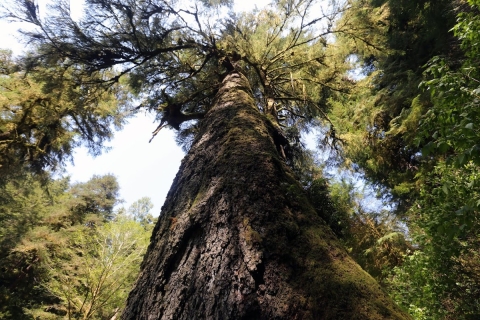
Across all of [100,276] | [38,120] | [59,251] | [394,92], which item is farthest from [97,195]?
[394,92]

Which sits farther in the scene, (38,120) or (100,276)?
(38,120)

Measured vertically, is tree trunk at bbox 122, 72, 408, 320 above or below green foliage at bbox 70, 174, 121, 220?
below

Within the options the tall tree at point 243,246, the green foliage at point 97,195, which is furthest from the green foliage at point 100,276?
the green foliage at point 97,195

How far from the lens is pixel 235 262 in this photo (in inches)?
67.1

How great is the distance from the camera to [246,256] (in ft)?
5.54

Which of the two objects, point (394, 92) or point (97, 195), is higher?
point (394, 92)

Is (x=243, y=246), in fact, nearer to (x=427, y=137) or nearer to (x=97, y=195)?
(x=427, y=137)

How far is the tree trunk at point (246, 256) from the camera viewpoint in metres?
1.42

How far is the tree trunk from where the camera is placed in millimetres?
1418

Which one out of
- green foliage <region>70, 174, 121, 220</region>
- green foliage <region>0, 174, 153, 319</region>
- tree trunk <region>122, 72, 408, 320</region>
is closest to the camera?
tree trunk <region>122, 72, 408, 320</region>

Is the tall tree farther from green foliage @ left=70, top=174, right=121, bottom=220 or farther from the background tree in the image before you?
green foliage @ left=70, top=174, right=121, bottom=220

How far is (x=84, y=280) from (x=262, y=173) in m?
8.82

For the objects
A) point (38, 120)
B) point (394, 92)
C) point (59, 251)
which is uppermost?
point (394, 92)

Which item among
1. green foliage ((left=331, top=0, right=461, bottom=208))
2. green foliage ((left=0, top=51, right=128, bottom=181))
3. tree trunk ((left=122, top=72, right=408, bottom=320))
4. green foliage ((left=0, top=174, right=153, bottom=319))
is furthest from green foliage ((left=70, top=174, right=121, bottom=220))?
tree trunk ((left=122, top=72, right=408, bottom=320))
